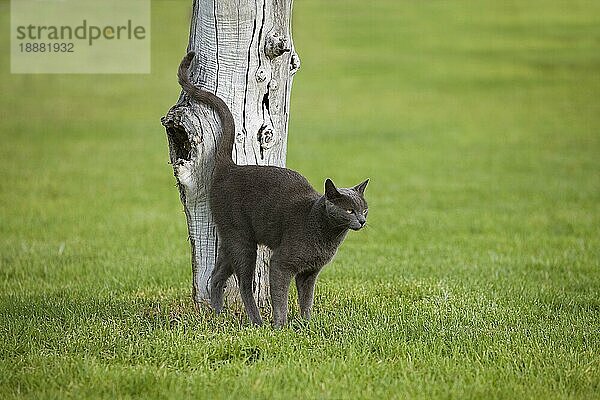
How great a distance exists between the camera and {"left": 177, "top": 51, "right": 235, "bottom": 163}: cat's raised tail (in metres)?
5.74

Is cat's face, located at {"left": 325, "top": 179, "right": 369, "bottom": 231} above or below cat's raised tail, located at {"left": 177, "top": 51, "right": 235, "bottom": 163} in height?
below

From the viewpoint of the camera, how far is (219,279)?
5.90 metres

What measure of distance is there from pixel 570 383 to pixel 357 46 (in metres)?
24.6

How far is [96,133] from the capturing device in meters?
17.7

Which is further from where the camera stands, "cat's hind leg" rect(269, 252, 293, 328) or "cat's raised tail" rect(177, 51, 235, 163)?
"cat's raised tail" rect(177, 51, 235, 163)

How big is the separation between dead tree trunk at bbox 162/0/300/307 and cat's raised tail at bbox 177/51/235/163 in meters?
0.07

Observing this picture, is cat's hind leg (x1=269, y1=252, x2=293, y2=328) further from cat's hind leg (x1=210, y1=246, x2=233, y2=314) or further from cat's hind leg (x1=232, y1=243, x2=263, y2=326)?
cat's hind leg (x1=210, y1=246, x2=233, y2=314)

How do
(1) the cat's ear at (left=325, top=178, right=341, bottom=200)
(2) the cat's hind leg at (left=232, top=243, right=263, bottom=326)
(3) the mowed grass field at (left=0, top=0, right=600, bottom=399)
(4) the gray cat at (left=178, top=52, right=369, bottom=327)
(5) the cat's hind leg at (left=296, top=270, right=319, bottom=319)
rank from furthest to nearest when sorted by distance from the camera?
(5) the cat's hind leg at (left=296, top=270, right=319, bottom=319), (2) the cat's hind leg at (left=232, top=243, right=263, bottom=326), (4) the gray cat at (left=178, top=52, right=369, bottom=327), (1) the cat's ear at (left=325, top=178, right=341, bottom=200), (3) the mowed grass field at (left=0, top=0, right=600, bottom=399)

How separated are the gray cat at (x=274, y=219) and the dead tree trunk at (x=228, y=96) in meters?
0.13

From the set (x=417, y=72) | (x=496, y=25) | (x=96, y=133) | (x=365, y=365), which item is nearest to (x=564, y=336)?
(x=365, y=365)

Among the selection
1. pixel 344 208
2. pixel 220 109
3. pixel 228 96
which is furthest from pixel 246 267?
pixel 228 96

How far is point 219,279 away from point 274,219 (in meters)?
0.73

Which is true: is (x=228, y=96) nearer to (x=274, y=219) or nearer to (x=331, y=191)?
(x=274, y=219)

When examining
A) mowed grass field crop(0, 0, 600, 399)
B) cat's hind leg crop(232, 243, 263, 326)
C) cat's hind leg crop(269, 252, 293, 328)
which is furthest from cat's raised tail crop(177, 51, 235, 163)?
mowed grass field crop(0, 0, 600, 399)
